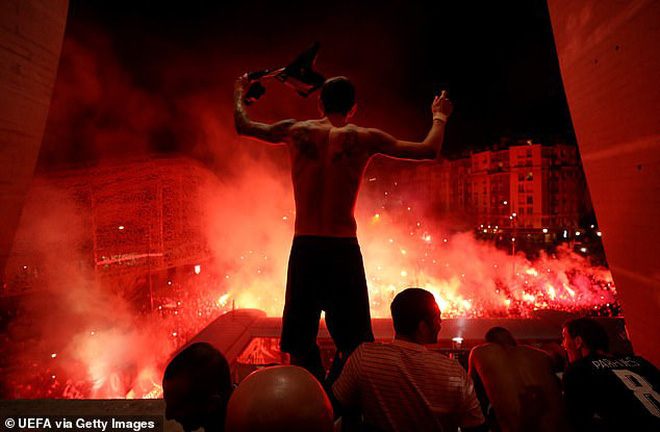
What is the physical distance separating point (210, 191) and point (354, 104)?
86.3 feet

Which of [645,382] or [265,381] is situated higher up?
[265,381]

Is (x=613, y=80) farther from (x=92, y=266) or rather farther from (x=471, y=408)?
(x=92, y=266)

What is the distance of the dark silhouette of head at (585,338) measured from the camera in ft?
8.09

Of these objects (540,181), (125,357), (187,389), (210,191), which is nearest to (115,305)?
(125,357)

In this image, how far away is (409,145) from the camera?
224 centimetres

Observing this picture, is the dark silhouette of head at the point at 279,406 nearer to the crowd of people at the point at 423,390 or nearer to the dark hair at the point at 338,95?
the crowd of people at the point at 423,390

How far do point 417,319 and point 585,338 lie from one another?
4.99 feet

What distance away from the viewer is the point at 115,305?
2627 centimetres

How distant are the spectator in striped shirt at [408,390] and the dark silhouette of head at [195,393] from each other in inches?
24.3

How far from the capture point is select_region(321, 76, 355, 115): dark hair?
2297mm

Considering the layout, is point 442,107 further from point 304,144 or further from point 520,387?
point 520,387

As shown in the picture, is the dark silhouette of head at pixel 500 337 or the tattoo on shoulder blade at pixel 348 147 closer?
the tattoo on shoulder blade at pixel 348 147

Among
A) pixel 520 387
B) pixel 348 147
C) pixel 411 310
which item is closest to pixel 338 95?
pixel 348 147

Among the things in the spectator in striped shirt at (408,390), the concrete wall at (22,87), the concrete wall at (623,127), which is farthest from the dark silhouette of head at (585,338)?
the concrete wall at (22,87)
